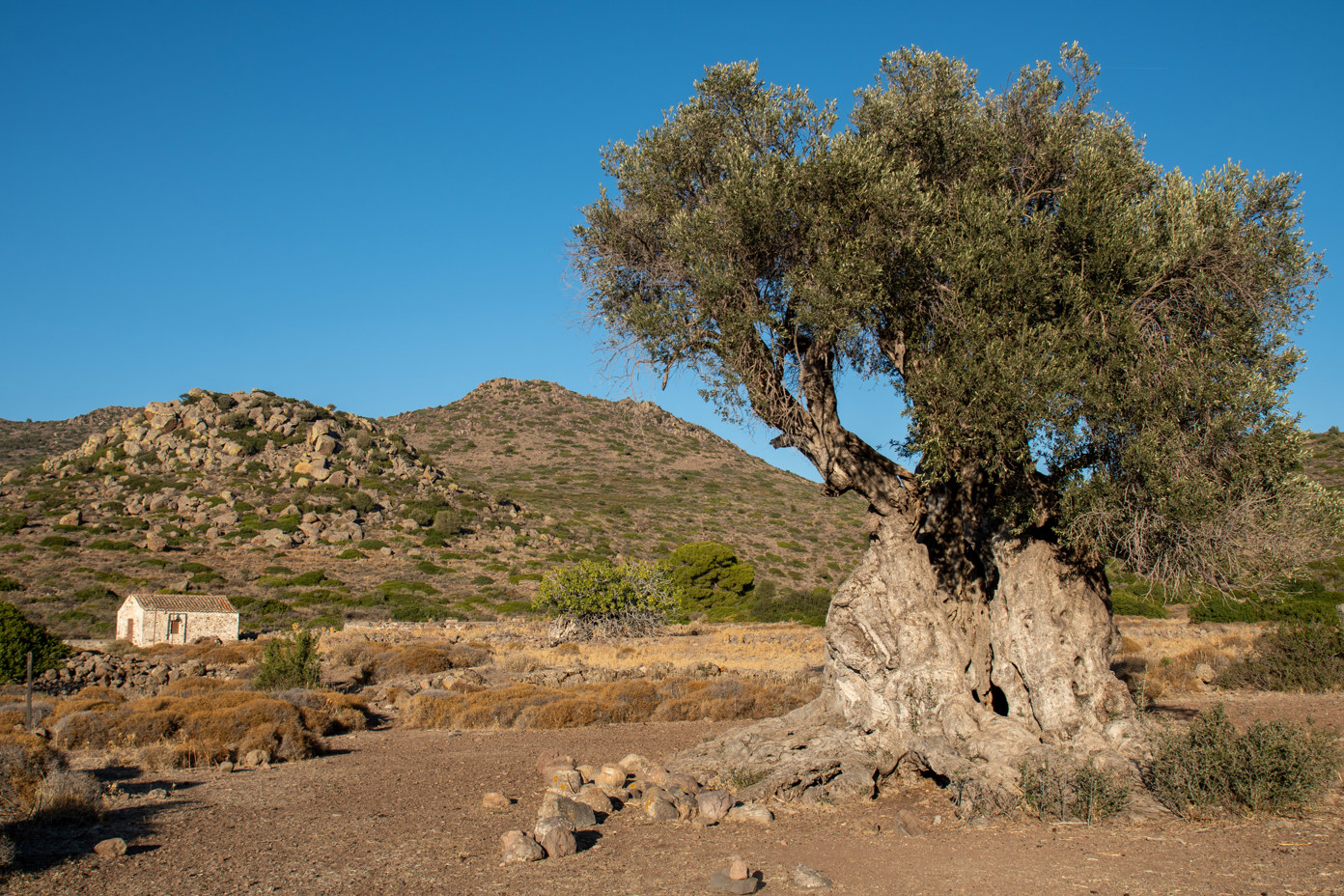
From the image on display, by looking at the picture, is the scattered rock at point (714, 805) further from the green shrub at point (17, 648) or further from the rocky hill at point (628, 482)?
the rocky hill at point (628, 482)

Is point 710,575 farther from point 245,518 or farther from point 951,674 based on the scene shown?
point 951,674

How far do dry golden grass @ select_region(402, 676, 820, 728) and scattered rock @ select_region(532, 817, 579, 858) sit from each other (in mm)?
8364

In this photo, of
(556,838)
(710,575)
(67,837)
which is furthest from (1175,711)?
(710,575)

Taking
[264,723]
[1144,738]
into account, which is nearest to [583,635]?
[264,723]

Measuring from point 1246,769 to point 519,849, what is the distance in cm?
681

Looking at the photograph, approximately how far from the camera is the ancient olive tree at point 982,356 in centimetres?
837

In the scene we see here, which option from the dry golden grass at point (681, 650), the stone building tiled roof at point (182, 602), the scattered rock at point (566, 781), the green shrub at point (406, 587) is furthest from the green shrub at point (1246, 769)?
the green shrub at point (406, 587)

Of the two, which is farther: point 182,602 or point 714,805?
point 182,602

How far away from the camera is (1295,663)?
16641 millimetres

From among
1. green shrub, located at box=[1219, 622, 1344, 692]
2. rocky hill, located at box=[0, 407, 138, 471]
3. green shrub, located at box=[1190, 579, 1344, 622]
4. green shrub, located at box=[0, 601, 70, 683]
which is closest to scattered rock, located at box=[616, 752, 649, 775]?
green shrub, located at box=[1190, 579, 1344, 622]

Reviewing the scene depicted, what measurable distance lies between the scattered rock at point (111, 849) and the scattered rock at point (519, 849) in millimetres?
3308

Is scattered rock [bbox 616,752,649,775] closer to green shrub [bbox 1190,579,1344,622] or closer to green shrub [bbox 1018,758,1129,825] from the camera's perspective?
green shrub [bbox 1018,758,1129,825]

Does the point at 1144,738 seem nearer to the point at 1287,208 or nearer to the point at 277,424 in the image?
the point at 1287,208

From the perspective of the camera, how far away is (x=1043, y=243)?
345 inches
